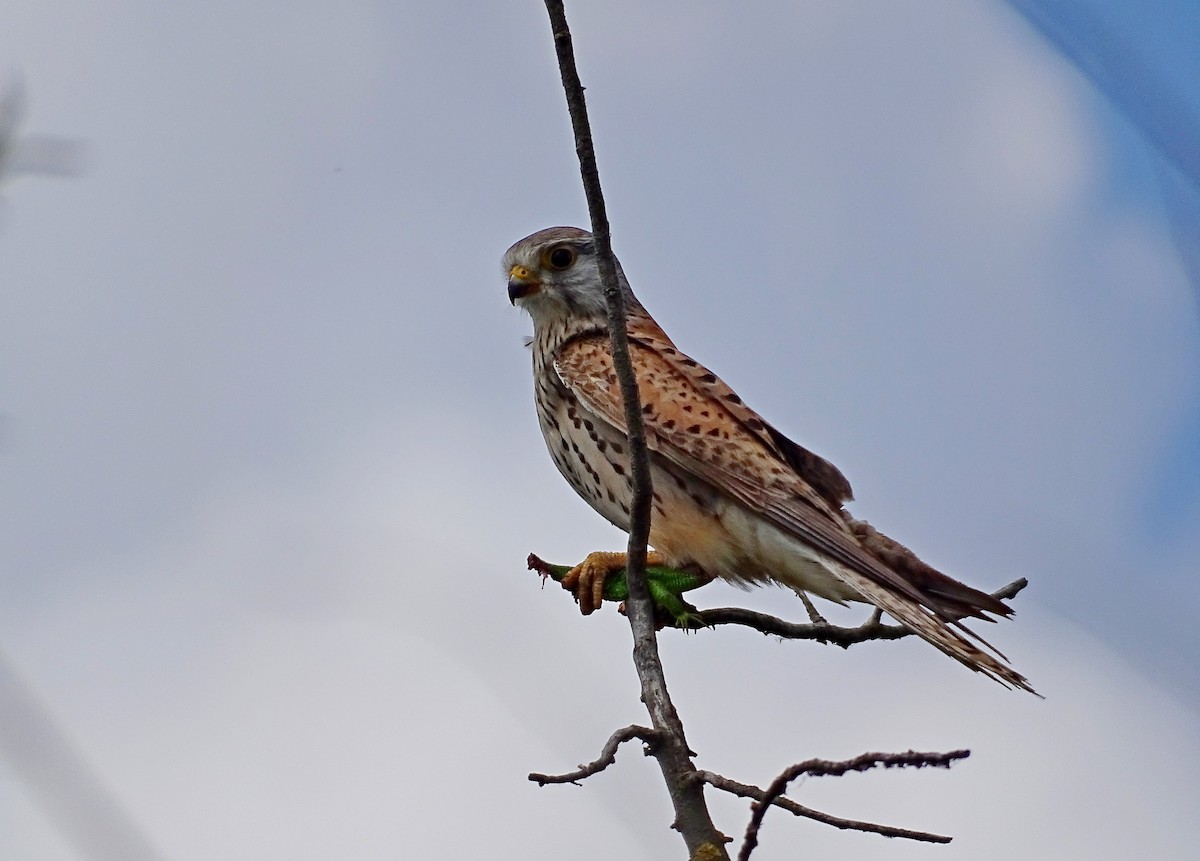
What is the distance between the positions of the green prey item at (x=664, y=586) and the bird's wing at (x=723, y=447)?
39 centimetres

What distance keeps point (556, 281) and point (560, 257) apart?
0.13 meters

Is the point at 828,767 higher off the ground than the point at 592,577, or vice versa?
the point at 592,577

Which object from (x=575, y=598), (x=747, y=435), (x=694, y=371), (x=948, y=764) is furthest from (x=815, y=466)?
(x=948, y=764)

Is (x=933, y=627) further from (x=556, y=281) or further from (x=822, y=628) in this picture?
(x=556, y=281)

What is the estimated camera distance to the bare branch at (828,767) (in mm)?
2207

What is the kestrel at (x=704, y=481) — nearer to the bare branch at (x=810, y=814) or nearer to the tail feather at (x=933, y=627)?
the tail feather at (x=933, y=627)

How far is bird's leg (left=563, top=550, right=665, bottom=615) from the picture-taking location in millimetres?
3895

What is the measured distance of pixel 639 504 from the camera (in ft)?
10.3

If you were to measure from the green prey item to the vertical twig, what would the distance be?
416 millimetres

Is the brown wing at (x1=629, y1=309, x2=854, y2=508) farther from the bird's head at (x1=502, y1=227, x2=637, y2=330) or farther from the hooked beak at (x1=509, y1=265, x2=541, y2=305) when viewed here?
the hooked beak at (x1=509, y1=265, x2=541, y2=305)

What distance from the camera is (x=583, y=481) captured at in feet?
15.3

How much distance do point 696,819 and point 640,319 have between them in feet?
11.0

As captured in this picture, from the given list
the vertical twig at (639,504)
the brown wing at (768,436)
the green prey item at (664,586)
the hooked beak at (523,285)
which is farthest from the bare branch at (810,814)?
the hooked beak at (523,285)

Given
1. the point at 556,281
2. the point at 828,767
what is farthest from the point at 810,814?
the point at 556,281
